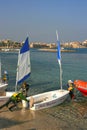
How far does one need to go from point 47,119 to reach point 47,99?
4387 millimetres

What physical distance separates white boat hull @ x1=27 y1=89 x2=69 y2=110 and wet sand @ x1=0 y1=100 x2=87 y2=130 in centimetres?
37

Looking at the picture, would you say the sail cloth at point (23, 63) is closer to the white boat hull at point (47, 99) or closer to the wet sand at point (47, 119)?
the white boat hull at point (47, 99)

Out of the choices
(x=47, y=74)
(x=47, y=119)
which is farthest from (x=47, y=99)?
(x=47, y=74)

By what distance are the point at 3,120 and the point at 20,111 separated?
2.43 metres

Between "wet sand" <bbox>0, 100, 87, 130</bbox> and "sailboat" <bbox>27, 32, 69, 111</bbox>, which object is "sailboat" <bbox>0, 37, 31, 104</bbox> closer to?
"sailboat" <bbox>27, 32, 69, 111</bbox>

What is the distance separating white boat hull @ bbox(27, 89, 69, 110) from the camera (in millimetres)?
18986

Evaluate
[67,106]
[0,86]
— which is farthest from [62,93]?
[0,86]

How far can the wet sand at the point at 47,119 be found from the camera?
1541cm

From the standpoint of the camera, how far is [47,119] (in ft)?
56.0

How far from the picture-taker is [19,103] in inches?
795

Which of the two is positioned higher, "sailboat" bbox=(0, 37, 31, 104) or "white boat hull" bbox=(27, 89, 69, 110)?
"sailboat" bbox=(0, 37, 31, 104)

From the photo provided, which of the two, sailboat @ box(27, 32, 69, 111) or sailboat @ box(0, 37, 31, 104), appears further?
sailboat @ box(0, 37, 31, 104)

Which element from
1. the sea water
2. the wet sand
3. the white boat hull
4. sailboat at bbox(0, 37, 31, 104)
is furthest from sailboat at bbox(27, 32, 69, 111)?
the sea water

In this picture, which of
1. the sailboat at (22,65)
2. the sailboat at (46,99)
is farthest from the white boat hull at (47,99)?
the sailboat at (22,65)
